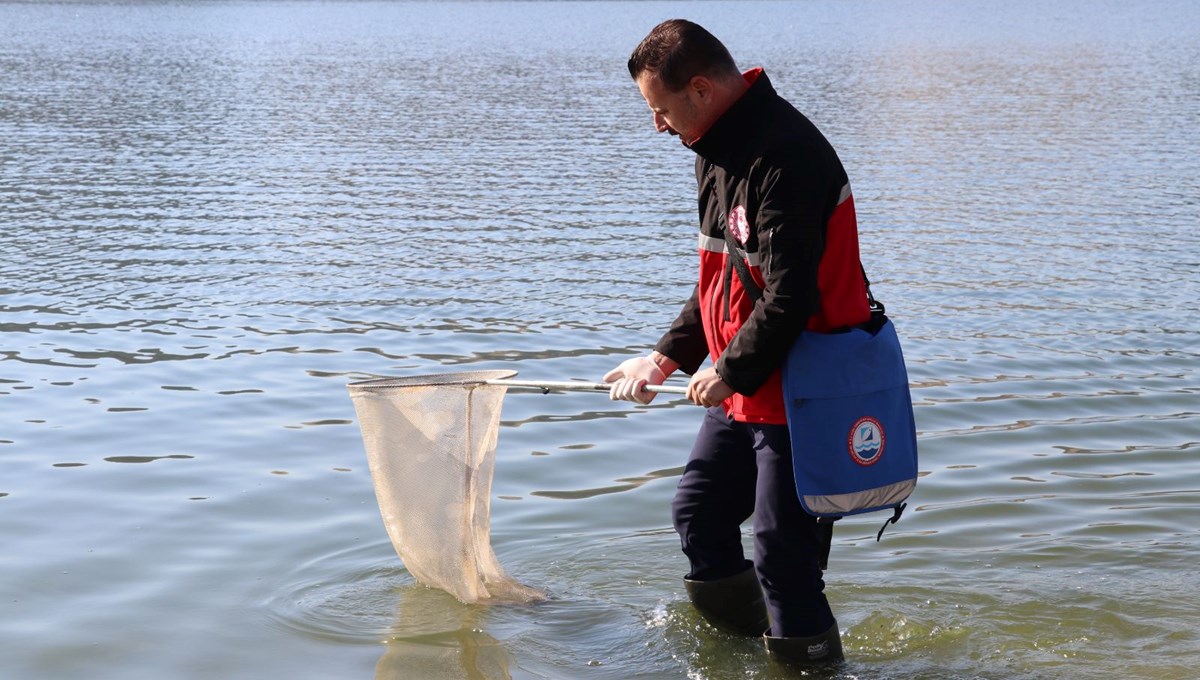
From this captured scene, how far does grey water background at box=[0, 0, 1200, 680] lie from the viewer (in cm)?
556

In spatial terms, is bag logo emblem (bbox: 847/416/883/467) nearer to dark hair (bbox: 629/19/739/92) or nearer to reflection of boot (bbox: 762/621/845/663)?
reflection of boot (bbox: 762/621/845/663)

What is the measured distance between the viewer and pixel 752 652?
16.6 ft

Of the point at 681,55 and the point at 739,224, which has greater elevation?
the point at 681,55

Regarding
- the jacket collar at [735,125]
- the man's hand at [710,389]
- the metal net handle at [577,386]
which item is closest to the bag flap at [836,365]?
the man's hand at [710,389]

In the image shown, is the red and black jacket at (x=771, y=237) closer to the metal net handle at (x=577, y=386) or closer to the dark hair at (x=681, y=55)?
the dark hair at (x=681, y=55)

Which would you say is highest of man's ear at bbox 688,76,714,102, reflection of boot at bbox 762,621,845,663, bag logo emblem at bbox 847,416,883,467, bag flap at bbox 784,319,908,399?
man's ear at bbox 688,76,714,102

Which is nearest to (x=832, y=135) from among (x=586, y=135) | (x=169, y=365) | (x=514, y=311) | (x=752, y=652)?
(x=586, y=135)

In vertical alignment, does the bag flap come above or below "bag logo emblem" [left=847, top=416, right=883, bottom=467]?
above

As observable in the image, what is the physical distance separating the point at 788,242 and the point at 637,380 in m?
0.91

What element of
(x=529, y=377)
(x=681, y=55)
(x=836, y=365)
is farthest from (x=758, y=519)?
(x=529, y=377)

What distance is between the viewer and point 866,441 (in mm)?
4293

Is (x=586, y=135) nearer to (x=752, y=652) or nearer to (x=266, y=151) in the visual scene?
(x=266, y=151)

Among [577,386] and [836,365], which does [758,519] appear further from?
[577,386]

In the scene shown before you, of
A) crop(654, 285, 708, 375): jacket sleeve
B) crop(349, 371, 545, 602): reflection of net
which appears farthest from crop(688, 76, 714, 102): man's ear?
crop(349, 371, 545, 602): reflection of net
